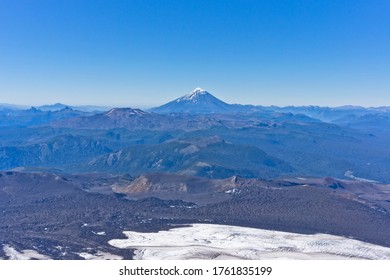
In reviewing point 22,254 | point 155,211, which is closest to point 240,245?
point 155,211

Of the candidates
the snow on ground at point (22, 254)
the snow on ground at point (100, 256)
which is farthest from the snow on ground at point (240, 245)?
the snow on ground at point (22, 254)

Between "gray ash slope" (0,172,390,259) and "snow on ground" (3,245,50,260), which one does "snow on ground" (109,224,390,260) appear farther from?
"snow on ground" (3,245,50,260)

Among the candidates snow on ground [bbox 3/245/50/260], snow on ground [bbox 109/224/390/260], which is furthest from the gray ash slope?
snow on ground [bbox 109/224/390/260]

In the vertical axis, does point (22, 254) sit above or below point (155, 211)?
below

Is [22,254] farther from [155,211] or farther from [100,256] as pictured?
[155,211]

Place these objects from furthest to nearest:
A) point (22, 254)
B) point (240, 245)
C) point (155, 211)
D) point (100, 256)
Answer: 1. point (155, 211)
2. point (240, 245)
3. point (22, 254)
4. point (100, 256)

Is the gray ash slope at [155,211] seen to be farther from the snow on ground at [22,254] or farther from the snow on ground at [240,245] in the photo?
the snow on ground at [240,245]
